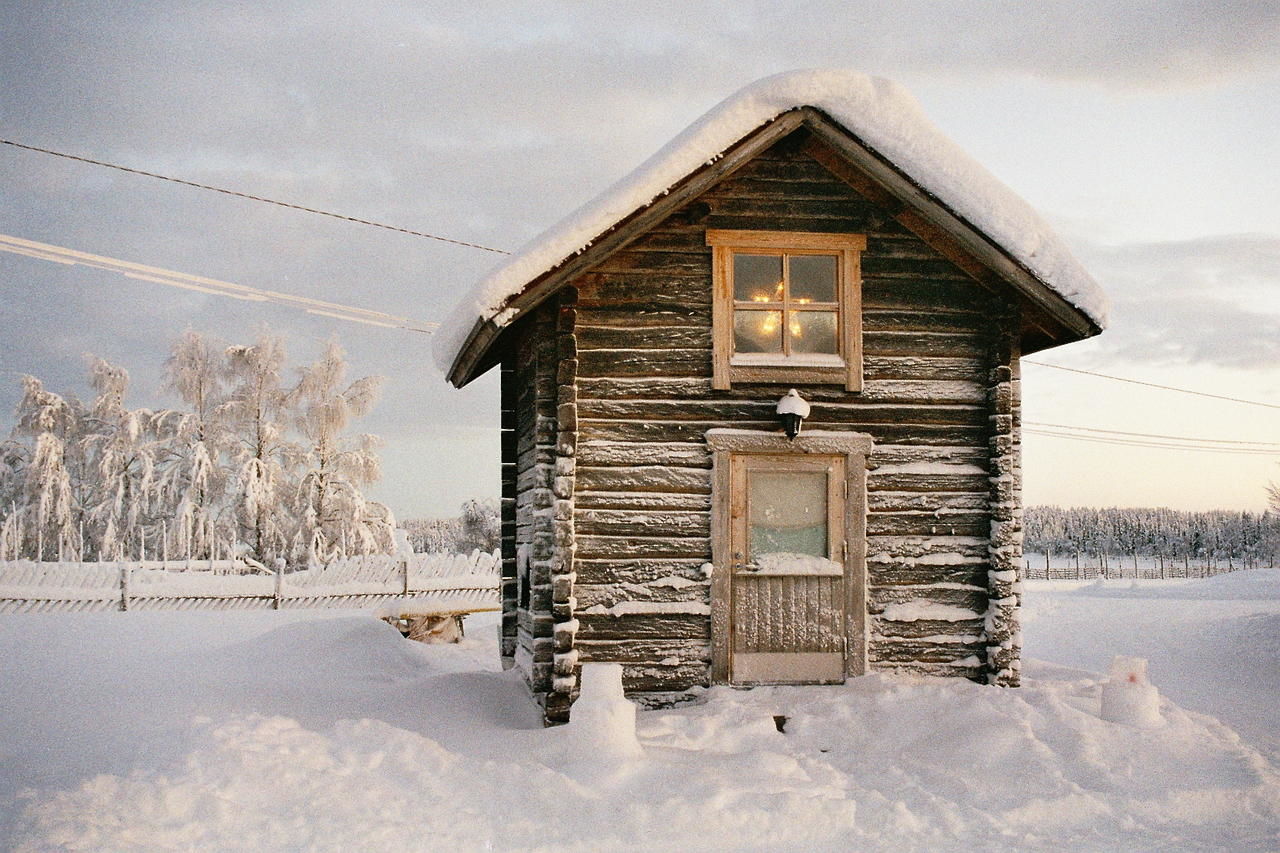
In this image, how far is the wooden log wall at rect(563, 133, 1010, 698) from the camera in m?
8.85

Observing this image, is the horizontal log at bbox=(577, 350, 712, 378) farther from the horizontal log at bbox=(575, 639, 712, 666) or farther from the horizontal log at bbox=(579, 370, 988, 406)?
the horizontal log at bbox=(575, 639, 712, 666)

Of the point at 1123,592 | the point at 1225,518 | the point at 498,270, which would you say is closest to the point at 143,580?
the point at 498,270

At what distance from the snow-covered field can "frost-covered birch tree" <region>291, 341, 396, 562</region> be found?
813 inches

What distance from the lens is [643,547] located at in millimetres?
8891

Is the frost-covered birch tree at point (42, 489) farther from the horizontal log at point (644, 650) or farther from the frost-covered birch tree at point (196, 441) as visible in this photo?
the horizontal log at point (644, 650)

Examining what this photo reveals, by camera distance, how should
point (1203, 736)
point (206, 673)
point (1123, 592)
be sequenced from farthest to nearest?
point (1123, 592) < point (206, 673) < point (1203, 736)

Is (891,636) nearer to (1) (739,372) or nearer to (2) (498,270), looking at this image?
(1) (739,372)

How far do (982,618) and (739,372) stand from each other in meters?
3.34

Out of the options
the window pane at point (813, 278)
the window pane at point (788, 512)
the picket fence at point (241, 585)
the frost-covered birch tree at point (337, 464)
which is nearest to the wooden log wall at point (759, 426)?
the window pane at point (813, 278)

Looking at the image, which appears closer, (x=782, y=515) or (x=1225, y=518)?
(x=782, y=515)

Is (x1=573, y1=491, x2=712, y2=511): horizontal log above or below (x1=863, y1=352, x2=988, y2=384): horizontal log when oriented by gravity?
below

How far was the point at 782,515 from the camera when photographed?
9094 mm

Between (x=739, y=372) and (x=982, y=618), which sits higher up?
(x=739, y=372)

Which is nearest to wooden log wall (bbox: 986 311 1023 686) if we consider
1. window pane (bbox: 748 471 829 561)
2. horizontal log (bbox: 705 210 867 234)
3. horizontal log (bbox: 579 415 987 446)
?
horizontal log (bbox: 579 415 987 446)
